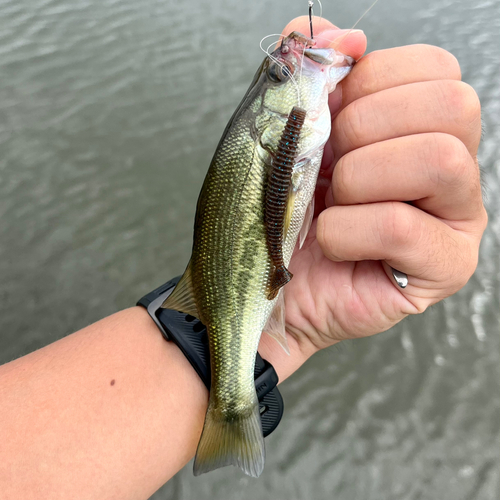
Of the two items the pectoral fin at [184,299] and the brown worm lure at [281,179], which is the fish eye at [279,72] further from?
the pectoral fin at [184,299]

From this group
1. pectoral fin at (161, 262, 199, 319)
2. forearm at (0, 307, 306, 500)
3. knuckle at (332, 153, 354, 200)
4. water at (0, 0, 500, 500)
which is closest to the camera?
forearm at (0, 307, 306, 500)

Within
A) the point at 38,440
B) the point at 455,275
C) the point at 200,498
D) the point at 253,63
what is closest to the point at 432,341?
the point at 455,275

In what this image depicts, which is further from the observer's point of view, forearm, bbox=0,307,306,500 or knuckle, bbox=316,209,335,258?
knuckle, bbox=316,209,335,258

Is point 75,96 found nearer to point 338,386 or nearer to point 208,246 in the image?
point 208,246

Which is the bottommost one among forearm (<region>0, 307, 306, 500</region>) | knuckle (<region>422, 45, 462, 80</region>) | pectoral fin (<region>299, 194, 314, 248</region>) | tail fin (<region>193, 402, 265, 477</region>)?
tail fin (<region>193, 402, 265, 477</region>)

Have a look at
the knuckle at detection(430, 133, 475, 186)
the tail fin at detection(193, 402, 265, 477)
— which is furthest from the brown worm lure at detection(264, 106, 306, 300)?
the tail fin at detection(193, 402, 265, 477)

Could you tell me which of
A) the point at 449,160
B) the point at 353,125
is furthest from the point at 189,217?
the point at 449,160

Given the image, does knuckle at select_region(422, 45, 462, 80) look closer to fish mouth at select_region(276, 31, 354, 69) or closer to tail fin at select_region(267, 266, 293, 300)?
fish mouth at select_region(276, 31, 354, 69)

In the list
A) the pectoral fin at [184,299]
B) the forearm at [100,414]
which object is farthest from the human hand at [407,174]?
the forearm at [100,414]
